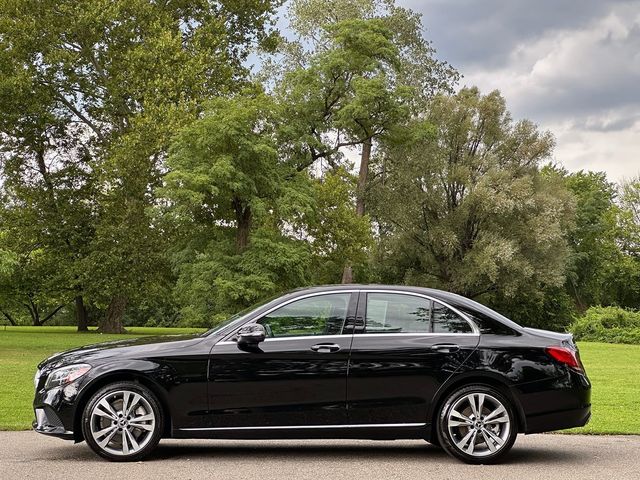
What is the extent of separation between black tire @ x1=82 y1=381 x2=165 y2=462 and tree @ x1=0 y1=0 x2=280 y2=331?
83.0ft

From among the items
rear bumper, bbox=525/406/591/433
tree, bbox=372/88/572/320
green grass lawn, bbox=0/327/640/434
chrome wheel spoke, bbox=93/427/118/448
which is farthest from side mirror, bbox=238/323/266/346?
tree, bbox=372/88/572/320

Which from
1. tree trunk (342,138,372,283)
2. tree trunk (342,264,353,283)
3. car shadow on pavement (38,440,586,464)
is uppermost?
tree trunk (342,138,372,283)

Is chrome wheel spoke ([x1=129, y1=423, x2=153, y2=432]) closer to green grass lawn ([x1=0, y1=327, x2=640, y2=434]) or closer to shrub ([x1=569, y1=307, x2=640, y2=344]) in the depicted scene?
green grass lawn ([x1=0, y1=327, x2=640, y2=434])

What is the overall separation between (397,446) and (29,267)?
39.0 metres

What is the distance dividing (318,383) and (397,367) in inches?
29.6

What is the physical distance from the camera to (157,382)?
764cm

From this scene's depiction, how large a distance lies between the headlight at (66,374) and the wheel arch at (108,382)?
0.15 m

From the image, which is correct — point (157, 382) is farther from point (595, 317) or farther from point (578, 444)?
point (595, 317)

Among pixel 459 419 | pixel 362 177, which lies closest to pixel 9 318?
pixel 362 177

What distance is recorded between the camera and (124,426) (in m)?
7.59

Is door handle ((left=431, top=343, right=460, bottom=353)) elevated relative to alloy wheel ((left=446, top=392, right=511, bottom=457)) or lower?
elevated

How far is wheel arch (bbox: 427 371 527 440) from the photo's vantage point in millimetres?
7730

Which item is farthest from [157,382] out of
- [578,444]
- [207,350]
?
[578,444]

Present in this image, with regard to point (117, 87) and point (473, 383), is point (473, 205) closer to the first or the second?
point (117, 87)
